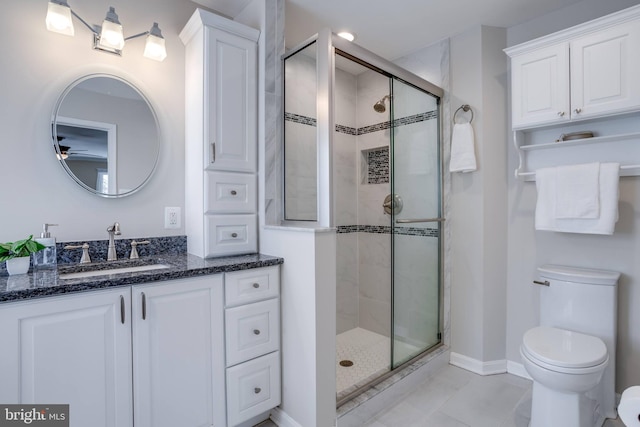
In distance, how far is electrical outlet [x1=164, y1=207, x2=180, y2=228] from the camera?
1.95 meters

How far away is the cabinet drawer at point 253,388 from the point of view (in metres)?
1.57

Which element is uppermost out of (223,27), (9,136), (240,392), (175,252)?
(223,27)

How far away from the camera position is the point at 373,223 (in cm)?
287

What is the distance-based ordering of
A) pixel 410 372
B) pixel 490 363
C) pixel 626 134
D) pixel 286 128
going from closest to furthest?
1. pixel 626 134
2. pixel 286 128
3. pixel 410 372
4. pixel 490 363

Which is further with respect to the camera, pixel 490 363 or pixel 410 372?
pixel 490 363

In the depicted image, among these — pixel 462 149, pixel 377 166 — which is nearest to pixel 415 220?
pixel 462 149

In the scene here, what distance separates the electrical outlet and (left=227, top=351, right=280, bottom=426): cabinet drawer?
3.09 ft

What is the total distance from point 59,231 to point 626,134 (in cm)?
312

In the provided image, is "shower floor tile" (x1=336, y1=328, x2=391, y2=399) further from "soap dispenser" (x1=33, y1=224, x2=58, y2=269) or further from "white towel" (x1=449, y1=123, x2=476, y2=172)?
"soap dispenser" (x1=33, y1=224, x2=58, y2=269)

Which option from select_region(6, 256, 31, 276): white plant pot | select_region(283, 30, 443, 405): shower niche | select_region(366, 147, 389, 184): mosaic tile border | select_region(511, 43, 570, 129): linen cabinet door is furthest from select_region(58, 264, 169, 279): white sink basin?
select_region(511, 43, 570, 129): linen cabinet door

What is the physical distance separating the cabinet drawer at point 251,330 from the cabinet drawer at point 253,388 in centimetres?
5

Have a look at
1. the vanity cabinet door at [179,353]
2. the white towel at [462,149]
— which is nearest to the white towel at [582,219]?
the white towel at [462,149]

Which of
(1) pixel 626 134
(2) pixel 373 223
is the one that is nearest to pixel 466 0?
(1) pixel 626 134

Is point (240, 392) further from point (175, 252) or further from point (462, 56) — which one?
point (462, 56)
